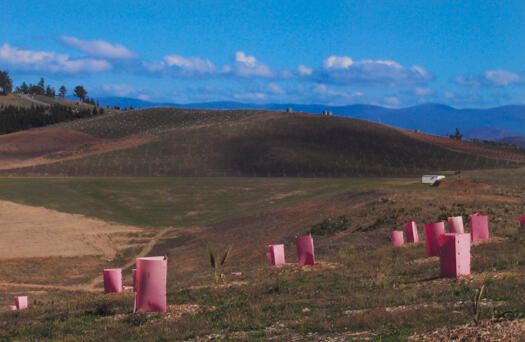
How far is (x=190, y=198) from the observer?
65.5m

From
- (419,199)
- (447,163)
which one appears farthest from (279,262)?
(447,163)

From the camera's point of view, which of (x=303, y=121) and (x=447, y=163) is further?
(x=303, y=121)

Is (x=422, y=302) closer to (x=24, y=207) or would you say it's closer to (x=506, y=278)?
(x=506, y=278)

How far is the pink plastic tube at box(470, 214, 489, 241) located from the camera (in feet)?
71.7

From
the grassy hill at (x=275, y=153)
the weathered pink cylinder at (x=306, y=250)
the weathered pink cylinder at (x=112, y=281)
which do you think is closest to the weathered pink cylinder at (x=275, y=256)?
the weathered pink cylinder at (x=306, y=250)

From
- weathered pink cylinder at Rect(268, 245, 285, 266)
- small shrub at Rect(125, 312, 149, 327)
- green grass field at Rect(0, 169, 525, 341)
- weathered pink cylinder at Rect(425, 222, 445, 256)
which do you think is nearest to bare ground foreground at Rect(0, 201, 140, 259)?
green grass field at Rect(0, 169, 525, 341)

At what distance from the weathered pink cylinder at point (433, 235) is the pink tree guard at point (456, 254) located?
4.24 meters

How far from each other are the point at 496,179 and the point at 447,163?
164ft

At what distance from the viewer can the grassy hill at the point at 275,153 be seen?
9638 centimetres

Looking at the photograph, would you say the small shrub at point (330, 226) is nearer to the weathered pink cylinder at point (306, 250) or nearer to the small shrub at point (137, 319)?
the weathered pink cylinder at point (306, 250)

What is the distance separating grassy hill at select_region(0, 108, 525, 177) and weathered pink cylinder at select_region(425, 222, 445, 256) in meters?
71.3

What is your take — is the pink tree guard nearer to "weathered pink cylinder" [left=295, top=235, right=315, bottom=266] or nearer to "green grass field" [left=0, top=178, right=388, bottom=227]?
"weathered pink cylinder" [left=295, top=235, right=315, bottom=266]

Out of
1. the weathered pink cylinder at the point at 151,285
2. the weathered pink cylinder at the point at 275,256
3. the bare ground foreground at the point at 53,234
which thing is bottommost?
the bare ground foreground at the point at 53,234

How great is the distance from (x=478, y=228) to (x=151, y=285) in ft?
41.0
